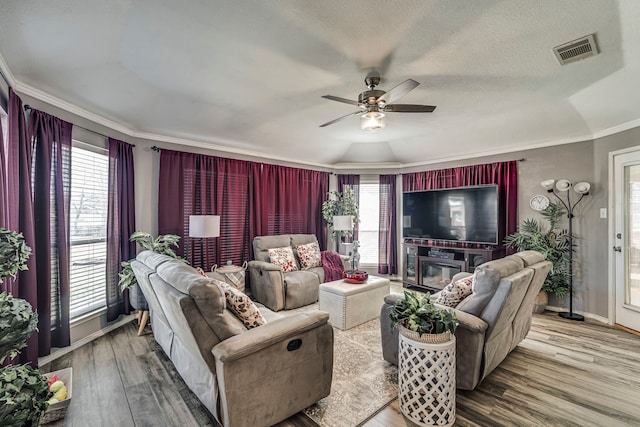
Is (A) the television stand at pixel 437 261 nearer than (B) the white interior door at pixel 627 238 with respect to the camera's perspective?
No

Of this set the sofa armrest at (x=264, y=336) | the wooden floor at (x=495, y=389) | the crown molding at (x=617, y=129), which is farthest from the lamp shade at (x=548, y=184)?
the sofa armrest at (x=264, y=336)

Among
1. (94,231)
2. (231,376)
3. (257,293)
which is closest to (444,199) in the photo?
(257,293)

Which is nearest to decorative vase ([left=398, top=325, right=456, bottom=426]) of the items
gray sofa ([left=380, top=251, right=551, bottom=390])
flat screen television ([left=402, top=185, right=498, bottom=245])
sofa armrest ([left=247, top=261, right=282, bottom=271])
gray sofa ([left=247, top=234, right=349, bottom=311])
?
gray sofa ([left=380, top=251, right=551, bottom=390])

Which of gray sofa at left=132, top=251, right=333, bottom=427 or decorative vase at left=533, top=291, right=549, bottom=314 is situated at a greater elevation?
gray sofa at left=132, top=251, right=333, bottom=427

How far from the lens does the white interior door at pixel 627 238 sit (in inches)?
132

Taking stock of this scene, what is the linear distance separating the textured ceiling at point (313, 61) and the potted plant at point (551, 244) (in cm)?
116

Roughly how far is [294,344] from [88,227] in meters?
2.90

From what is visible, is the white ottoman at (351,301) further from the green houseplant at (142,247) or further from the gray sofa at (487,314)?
the green houseplant at (142,247)

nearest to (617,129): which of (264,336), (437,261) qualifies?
(437,261)

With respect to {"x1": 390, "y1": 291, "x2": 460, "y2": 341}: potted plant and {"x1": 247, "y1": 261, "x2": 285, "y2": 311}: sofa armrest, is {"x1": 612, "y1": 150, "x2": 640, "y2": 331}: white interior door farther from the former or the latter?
{"x1": 247, "y1": 261, "x2": 285, "y2": 311}: sofa armrest

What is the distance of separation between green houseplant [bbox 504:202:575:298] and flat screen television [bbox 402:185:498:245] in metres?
0.40

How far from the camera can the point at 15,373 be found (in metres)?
1.16

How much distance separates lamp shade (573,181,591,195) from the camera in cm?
364

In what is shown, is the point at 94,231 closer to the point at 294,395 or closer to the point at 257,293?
the point at 257,293
